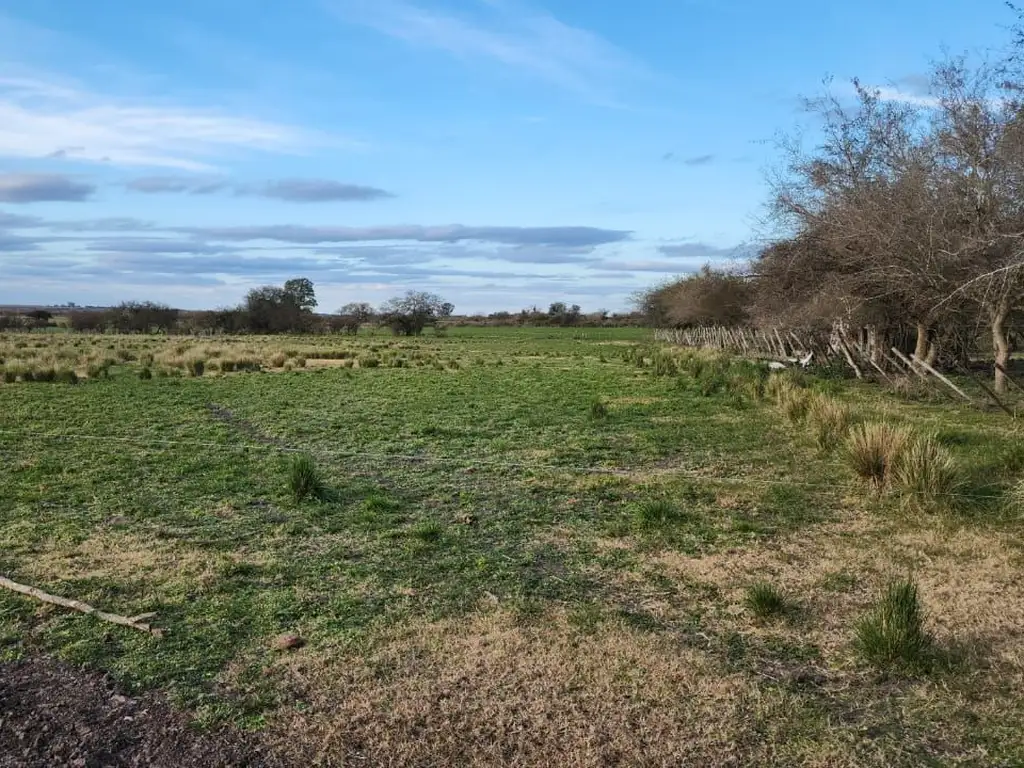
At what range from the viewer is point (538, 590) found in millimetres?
5246

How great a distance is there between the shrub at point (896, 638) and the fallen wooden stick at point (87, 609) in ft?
12.1

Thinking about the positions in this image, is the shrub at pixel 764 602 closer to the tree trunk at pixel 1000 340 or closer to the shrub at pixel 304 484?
the shrub at pixel 304 484

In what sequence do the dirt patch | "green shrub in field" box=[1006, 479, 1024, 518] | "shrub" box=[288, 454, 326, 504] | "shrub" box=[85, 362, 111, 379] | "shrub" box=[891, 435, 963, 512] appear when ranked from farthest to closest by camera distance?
"shrub" box=[85, 362, 111, 379]
"shrub" box=[288, 454, 326, 504]
"shrub" box=[891, 435, 963, 512]
"green shrub in field" box=[1006, 479, 1024, 518]
the dirt patch

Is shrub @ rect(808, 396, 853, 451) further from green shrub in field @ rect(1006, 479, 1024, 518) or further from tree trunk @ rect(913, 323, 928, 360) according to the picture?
tree trunk @ rect(913, 323, 928, 360)

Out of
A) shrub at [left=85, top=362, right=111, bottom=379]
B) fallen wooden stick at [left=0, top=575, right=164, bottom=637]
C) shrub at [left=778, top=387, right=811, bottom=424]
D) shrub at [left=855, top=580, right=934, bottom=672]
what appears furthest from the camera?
shrub at [left=85, top=362, right=111, bottom=379]

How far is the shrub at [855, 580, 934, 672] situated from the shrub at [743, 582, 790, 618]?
1.72ft

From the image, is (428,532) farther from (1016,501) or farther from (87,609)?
(1016,501)

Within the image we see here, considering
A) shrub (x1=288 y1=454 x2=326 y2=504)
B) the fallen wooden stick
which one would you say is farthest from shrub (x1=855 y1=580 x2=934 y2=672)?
shrub (x1=288 y1=454 x2=326 y2=504)

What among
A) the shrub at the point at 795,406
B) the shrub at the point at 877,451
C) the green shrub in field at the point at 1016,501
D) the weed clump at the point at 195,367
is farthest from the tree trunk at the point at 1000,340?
the weed clump at the point at 195,367

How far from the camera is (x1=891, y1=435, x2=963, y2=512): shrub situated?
7211 mm

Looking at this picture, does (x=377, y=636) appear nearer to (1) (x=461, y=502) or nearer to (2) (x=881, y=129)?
(1) (x=461, y=502)

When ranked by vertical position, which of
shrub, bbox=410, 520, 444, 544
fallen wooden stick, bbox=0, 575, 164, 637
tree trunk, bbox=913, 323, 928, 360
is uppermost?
tree trunk, bbox=913, 323, 928, 360

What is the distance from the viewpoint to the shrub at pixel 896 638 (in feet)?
13.1

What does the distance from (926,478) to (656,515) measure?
2524mm
